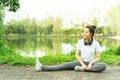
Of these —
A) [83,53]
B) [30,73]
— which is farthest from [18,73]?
[83,53]

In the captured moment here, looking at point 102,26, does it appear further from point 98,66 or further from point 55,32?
point 98,66

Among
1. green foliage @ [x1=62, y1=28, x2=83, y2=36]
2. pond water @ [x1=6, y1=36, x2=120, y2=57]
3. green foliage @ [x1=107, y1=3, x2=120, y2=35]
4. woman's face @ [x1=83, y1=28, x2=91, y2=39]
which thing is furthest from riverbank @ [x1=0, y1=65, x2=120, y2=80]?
green foliage @ [x1=107, y1=3, x2=120, y2=35]

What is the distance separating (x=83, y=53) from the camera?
22.9 feet

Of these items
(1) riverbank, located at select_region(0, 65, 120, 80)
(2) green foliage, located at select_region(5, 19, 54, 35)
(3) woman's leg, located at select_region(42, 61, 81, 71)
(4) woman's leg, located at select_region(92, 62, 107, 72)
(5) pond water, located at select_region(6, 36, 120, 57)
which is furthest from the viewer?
(2) green foliage, located at select_region(5, 19, 54, 35)

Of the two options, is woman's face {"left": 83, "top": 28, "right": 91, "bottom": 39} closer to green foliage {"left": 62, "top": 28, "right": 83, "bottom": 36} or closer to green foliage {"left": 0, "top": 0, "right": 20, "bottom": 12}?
green foliage {"left": 0, "top": 0, "right": 20, "bottom": 12}

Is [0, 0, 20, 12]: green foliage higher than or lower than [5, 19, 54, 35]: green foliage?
higher

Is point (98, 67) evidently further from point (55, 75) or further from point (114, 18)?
point (114, 18)

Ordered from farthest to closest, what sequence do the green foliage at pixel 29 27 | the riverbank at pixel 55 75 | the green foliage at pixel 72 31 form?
the green foliage at pixel 29 27
the green foliage at pixel 72 31
the riverbank at pixel 55 75

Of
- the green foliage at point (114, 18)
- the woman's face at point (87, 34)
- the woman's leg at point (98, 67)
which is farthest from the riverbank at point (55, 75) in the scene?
the green foliage at point (114, 18)

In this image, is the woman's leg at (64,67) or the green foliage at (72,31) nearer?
the woman's leg at (64,67)

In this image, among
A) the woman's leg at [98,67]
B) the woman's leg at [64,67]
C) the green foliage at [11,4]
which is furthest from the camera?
the green foliage at [11,4]

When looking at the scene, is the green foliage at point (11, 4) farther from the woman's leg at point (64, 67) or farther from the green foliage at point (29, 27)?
the green foliage at point (29, 27)

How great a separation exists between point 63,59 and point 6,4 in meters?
6.47

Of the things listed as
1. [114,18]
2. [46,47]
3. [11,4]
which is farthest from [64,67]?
[114,18]
